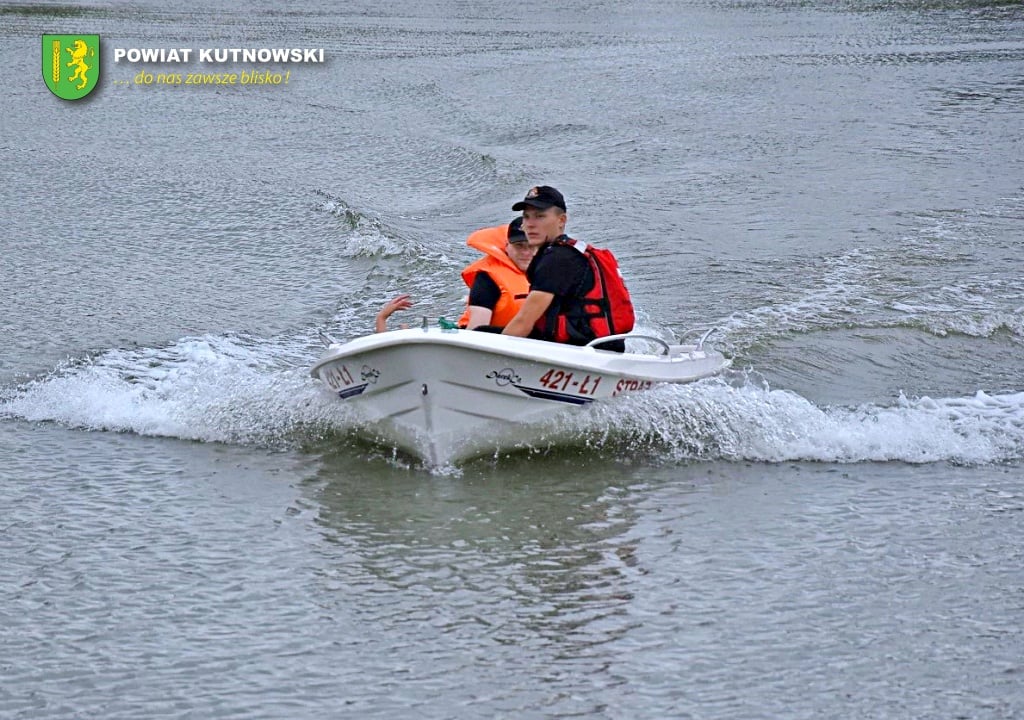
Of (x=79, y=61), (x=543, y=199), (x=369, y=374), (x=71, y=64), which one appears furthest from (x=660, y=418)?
(x=79, y=61)

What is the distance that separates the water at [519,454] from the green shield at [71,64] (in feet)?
13.0

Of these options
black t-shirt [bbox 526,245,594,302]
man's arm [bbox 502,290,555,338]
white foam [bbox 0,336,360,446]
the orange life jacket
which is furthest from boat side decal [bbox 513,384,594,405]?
white foam [bbox 0,336,360,446]

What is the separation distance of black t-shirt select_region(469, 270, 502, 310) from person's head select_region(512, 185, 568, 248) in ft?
1.48

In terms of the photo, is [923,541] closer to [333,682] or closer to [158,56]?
[333,682]

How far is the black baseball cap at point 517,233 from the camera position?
26.3ft

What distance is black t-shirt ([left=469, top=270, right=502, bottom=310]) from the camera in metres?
8.07

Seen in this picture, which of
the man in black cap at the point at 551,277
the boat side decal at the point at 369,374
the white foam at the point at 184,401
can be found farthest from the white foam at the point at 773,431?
the white foam at the point at 184,401

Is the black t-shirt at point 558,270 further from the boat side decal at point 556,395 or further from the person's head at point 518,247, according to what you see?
the boat side decal at point 556,395

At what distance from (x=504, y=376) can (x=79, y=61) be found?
2376cm

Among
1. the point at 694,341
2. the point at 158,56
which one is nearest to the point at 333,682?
the point at 694,341

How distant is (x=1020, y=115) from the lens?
815 inches

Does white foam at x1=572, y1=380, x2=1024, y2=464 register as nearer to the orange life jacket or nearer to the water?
the water

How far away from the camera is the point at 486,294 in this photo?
8.08 m

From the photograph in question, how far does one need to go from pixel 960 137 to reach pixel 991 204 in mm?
4189
